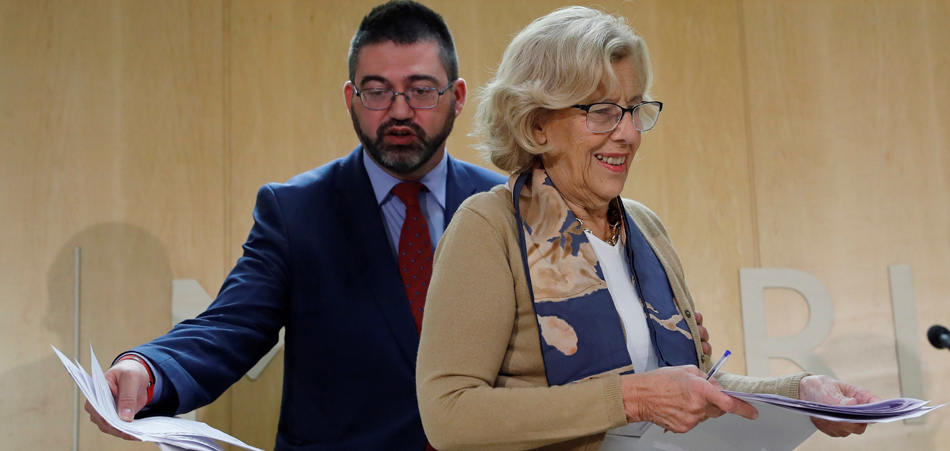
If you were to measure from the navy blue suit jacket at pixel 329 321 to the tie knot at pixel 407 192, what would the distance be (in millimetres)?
69

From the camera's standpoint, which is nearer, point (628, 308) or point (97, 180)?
point (628, 308)

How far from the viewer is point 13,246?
2.54 m

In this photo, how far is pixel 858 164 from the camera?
3.01 meters

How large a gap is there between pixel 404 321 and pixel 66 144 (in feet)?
5.11

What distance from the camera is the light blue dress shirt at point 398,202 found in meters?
1.90

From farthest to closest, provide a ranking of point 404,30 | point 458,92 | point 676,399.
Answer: point 458,92
point 404,30
point 676,399

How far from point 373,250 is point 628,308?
75cm

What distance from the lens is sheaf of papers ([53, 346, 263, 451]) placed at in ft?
2.99

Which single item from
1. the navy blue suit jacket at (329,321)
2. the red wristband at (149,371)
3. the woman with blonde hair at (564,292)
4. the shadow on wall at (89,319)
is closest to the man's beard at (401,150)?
the navy blue suit jacket at (329,321)

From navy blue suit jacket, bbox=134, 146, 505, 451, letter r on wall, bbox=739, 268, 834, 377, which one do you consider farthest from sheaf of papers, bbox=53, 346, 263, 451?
letter r on wall, bbox=739, 268, 834, 377

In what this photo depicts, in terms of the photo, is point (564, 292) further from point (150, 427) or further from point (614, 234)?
point (150, 427)

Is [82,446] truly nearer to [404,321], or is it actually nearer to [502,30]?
[404,321]

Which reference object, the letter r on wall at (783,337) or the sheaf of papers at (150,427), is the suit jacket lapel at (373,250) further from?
the letter r on wall at (783,337)

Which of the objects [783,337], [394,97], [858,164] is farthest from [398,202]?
[858,164]
